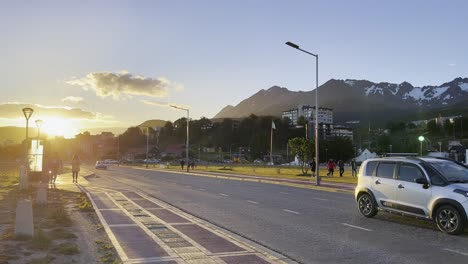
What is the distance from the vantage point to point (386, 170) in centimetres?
1319

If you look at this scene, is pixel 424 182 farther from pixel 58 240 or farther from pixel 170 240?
pixel 58 240

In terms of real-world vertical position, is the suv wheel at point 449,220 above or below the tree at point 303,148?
below

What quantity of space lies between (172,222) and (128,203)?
5310 millimetres

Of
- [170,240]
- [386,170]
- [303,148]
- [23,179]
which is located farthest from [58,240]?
[303,148]

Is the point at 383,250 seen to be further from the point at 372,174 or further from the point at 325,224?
the point at 372,174

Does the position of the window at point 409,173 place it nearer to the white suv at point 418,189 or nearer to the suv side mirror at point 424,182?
the white suv at point 418,189

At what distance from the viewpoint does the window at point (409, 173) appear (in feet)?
39.5

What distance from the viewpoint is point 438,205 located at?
11148 mm

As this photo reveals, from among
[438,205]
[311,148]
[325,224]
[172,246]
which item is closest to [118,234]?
[172,246]

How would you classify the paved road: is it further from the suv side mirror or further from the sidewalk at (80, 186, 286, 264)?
the suv side mirror

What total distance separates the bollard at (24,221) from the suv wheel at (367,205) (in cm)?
860

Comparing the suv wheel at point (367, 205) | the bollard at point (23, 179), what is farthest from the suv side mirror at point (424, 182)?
the bollard at point (23, 179)

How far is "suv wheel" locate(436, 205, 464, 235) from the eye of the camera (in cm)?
1058

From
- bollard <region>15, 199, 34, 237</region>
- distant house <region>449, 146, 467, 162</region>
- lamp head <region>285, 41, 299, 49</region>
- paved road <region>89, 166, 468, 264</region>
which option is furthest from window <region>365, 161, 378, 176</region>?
distant house <region>449, 146, 467, 162</region>
